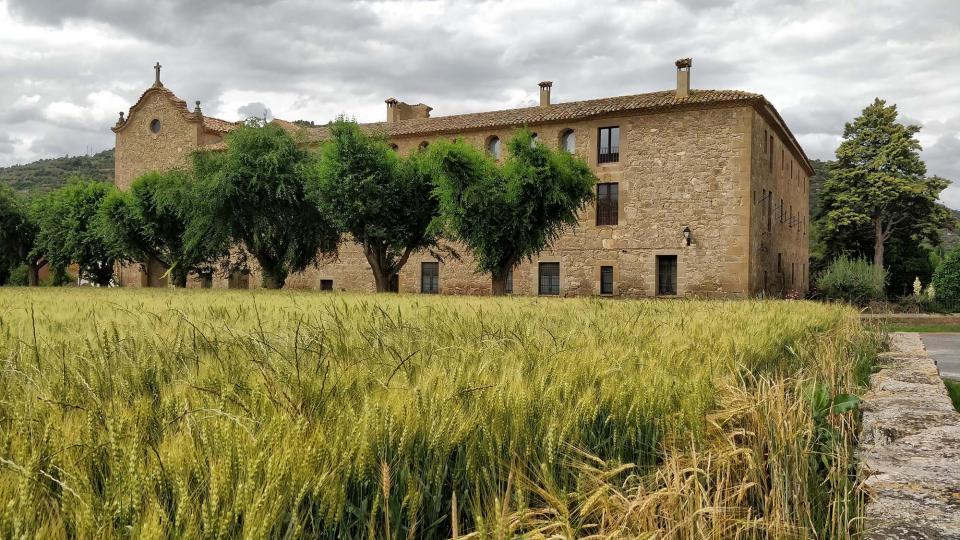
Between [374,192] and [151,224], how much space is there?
1018 cm

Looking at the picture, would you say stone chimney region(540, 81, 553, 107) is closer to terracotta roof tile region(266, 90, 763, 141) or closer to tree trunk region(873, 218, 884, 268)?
terracotta roof tile region(266, 90, 763, 141)

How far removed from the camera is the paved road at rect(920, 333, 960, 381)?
27.8 feet

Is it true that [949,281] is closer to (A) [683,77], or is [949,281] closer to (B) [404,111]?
(A) [683,77]

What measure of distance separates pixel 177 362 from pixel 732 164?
2456 centimetres

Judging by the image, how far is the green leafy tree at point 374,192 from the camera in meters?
21.3

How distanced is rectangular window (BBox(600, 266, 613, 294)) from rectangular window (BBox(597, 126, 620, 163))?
4368mm

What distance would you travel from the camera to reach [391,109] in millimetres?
35000

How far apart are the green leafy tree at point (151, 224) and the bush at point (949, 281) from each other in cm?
2721

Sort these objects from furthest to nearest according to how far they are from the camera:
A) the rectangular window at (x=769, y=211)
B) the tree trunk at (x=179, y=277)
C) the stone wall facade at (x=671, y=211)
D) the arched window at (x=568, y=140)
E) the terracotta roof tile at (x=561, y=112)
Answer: the arched window at (x=568, y=140) < the tree trunk at (x=179, y=277) < the rectangular window at (x=769, y=211) < the terracotta roof tile at (x=561, y=112) < the stone wall facade at (x=671, y=211)

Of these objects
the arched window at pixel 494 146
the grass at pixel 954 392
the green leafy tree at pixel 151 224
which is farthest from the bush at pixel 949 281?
the green leafy tree at pixel 151 224

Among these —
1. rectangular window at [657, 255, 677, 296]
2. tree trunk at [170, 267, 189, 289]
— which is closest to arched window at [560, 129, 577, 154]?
rectangular window at [657, 255, 677, 296]

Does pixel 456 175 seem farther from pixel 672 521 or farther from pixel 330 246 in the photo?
pixel 672 521

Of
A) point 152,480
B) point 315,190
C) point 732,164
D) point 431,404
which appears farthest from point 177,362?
point 732,164

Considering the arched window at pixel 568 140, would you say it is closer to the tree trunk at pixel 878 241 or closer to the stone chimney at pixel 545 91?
the stone chimney at pixel 545 91
